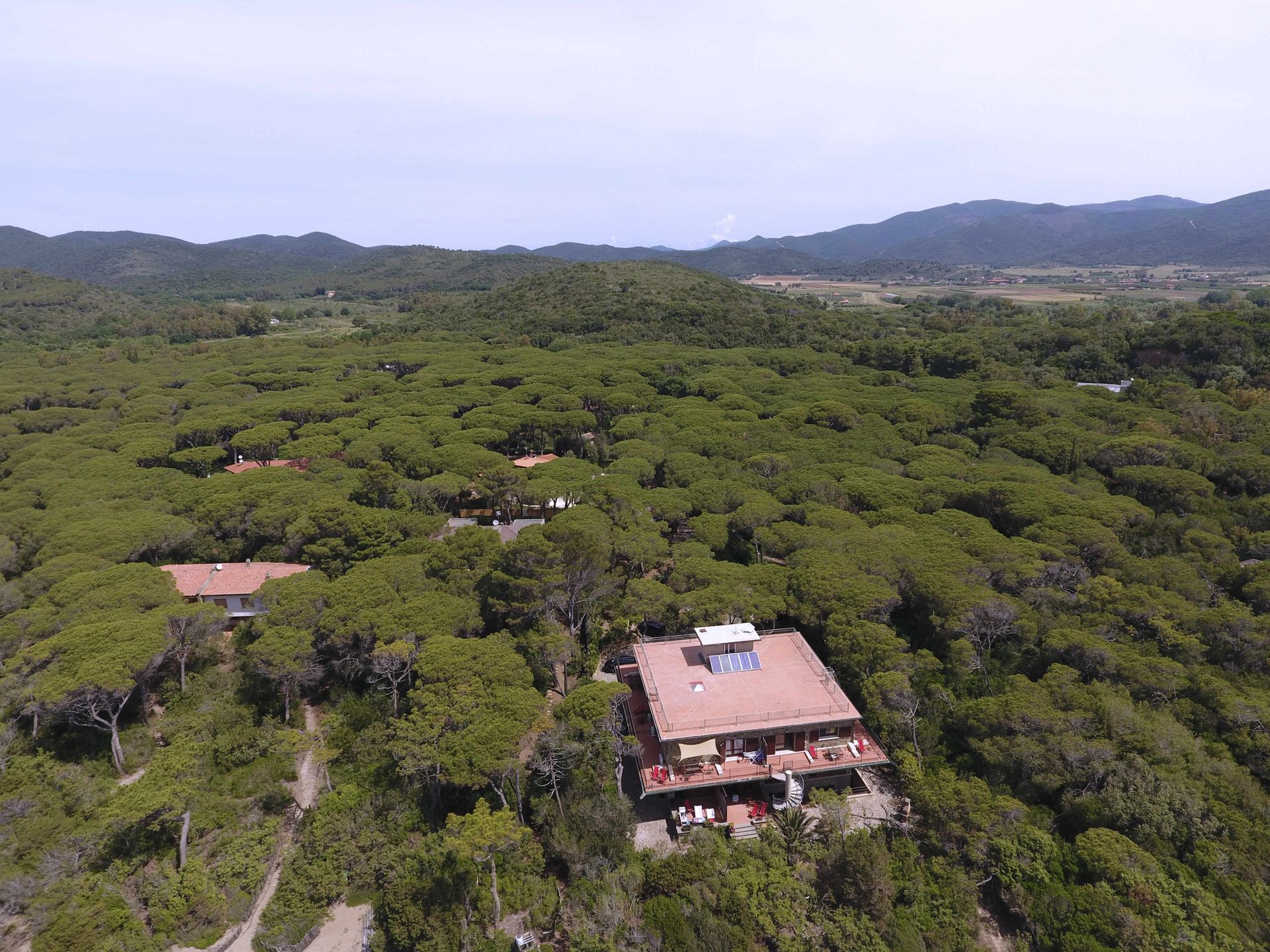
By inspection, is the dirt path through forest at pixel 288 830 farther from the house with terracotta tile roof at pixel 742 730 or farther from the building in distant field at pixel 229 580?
the house with terracotta tile roof at pixel 742 730

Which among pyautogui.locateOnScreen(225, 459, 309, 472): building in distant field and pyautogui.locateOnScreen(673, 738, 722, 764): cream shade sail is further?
pyautogui.locateOnScreen(225, 459, 309, 472): building in distant field

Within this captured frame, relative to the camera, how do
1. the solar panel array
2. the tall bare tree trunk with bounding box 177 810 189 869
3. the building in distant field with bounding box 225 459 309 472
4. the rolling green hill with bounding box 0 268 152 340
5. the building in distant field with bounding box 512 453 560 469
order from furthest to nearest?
the rolling green hill with bounding box 0 268 152 340
the building in distant field with bounding box 512 453 560 469
the building in distant field with bounding box 225 459 309 472
the solar panel array
the tall bare tree trunk with bounding box 177 810 189 869

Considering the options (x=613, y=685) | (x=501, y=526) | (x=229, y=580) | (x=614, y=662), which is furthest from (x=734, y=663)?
(x=229, y=580)

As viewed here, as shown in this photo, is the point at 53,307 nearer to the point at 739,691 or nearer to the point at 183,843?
the point at 183,843

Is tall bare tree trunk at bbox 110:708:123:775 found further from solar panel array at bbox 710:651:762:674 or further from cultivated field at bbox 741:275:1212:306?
cultivated field at bbox 741:275:1212:306

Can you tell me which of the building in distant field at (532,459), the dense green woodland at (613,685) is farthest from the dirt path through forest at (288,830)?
the building in distant field at (532,459)

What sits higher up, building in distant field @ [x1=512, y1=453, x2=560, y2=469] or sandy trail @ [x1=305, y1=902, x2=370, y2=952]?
building in distant field @ [x1=512, y1=453, x2=560, y2=469]

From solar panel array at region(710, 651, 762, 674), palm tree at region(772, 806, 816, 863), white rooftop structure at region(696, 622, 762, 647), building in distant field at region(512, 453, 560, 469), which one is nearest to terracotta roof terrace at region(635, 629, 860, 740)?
solar panel array at region(710, 651, 762, 674)
